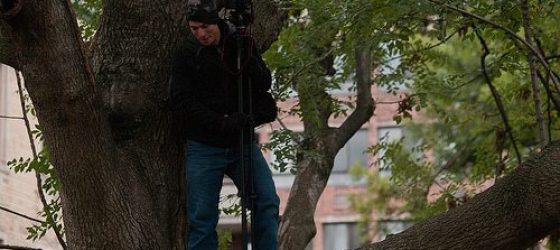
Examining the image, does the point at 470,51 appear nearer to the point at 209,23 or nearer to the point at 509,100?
the point at 509,100

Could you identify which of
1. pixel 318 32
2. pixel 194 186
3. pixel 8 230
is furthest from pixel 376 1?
pixel 8 230

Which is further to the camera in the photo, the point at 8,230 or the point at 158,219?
the point at 8,230

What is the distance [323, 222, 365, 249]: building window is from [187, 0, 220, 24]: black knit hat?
91.8 ft

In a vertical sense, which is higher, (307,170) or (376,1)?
(376,1)

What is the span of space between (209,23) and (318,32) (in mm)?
4235

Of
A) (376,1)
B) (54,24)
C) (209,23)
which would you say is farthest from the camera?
(376,1)

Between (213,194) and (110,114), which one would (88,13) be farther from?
(213,194)

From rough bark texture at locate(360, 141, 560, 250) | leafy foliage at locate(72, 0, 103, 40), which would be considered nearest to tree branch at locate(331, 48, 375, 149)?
leafy foliage at locate(72, 0, 103, 40)

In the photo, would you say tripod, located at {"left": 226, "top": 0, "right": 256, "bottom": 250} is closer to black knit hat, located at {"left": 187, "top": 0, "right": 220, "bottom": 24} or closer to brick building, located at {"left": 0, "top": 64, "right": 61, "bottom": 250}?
black knit hat, located at {"left": 187, "top": 0, "right": 220, "bottom": 24}

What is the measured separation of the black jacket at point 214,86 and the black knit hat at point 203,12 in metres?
0.15

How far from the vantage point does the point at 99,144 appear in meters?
5.47

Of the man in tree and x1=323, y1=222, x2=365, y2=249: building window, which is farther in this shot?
x1=323, y1=222, x2=365, y2=249: building window

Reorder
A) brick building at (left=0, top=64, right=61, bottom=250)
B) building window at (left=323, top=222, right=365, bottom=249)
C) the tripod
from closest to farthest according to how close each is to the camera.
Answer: the tripod < brick building at (left=0, top=64, right=61, bottom=250) < building window at (left=323, top=222, right=365, bottom=249)

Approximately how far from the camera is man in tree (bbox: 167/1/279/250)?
563 centimetres
